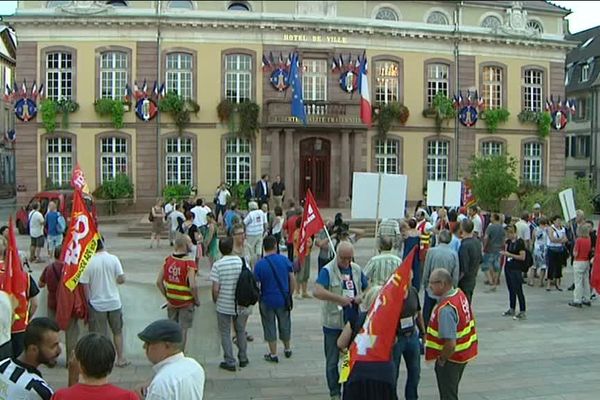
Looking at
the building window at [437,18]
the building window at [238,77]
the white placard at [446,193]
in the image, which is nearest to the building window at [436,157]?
the building window at [437,18]

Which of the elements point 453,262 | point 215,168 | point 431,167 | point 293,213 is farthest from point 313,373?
point 431,167

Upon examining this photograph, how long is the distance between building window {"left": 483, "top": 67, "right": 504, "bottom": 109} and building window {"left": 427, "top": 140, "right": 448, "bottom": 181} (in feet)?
10.9

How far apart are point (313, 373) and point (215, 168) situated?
941 inches

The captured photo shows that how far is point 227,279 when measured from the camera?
29.6 ft

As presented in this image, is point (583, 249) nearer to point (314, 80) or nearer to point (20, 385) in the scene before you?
point (20, 385)

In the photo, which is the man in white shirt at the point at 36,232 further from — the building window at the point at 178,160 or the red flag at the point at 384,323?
the red flag at the point at 384,323

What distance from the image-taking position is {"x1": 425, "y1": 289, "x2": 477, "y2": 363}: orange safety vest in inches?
251

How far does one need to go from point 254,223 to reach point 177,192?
15130mm

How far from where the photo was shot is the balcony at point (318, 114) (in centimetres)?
3169

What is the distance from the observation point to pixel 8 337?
6.26 m

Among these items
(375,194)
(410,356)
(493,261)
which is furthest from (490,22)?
(410,356)

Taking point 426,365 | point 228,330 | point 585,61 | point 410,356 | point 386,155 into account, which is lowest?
point 426,365

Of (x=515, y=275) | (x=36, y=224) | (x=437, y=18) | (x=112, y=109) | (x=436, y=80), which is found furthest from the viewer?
(x=437, y=18)

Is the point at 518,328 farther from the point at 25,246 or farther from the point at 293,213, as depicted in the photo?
the point at 25,246
